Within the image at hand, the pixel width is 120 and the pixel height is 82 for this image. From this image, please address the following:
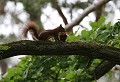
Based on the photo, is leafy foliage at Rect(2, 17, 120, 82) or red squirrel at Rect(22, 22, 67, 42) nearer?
red squirrel at Rect(22, 22, 67, 42)

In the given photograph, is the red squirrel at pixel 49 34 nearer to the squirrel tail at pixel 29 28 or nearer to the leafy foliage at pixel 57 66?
the squirrel tail at pixel 29 28

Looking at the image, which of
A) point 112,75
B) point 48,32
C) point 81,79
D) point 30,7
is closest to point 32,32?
point 48,32

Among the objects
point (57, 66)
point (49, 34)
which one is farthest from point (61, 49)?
point (57, 66)

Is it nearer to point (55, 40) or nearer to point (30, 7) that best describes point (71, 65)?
point (55, 40)

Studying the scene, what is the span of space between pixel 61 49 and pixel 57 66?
0.25m

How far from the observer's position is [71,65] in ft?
5.18

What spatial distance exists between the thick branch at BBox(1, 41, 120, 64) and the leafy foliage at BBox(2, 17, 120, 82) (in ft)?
0.45

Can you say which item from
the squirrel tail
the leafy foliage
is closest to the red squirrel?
the squirrel tail

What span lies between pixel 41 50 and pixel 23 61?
1.13ft

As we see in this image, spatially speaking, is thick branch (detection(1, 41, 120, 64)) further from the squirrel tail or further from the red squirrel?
the squirrel tail

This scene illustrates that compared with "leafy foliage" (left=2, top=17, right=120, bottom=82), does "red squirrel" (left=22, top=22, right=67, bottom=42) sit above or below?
above

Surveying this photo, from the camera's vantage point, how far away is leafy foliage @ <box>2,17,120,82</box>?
153 centimetres

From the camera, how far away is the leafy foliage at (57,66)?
1525 mm

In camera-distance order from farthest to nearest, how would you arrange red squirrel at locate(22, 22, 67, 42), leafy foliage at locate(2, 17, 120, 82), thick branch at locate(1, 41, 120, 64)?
leafy foliage at locate(2, 17, 120, 82)
red squirrel at locate(22, 22, 67, 42)
thick branch at locate(1, 41, 120, 64)
